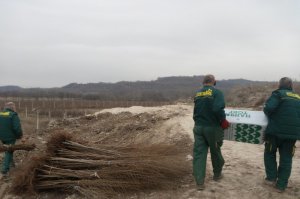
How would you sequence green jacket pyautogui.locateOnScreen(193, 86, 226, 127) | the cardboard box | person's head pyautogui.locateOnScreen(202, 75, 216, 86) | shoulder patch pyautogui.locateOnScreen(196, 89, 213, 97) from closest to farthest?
1. green jacket pyautogui.locateOnScreen(193, 86, 226, 127)
2. shoulder patch pyautogui.locateOnScreen(196, 89, 213, 97)
3. person's head pyautogui.locateOnScreen(202, 75, 216, 86)
4. the cardboard box

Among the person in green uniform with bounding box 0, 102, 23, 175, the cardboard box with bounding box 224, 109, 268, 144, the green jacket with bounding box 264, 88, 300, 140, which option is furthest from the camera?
the person in green uniform with bounding box 0, 102, 23, 175

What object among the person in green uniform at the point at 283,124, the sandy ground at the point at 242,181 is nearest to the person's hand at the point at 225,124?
the person in green uniform at the point at 283,124

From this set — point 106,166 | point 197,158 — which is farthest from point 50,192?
point 197,158

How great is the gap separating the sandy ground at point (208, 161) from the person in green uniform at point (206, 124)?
15.3 inches

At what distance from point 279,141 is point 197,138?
4.03 feet

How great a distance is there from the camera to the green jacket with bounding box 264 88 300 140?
5871mm

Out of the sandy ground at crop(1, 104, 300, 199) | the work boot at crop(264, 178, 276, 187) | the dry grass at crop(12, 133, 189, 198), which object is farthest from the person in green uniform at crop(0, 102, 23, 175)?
the work boot at crop(264, 178, 276, 187)

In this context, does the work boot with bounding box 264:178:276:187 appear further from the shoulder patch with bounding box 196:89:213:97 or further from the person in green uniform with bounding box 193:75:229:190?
the shoulder patch with bounding box 196:89:213:97

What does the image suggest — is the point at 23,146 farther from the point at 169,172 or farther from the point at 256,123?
the point at 256,123

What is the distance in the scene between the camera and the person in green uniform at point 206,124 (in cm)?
606

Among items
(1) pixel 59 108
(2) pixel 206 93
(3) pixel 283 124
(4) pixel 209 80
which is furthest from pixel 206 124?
(1) pixel 59 108

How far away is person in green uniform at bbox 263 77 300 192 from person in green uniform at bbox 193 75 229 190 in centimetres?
69

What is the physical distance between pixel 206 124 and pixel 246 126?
0.74m

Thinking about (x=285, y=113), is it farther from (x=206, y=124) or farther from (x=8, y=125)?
(x=8, y=125)
